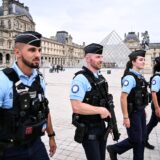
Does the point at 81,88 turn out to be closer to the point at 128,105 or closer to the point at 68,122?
the point at 128,105

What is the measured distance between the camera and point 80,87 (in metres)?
2.70

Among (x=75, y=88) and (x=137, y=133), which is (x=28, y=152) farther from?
(x=137, y=133)

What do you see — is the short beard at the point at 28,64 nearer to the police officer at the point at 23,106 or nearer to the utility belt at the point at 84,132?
the police officer at the point at 23,106

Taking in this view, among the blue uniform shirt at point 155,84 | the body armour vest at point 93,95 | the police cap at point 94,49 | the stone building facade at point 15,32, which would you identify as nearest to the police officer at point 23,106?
the body armour vest at point 93,95

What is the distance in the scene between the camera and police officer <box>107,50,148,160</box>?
349 centimetres

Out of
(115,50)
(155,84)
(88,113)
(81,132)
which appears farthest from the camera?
(115,50)

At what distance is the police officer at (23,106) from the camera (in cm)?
211

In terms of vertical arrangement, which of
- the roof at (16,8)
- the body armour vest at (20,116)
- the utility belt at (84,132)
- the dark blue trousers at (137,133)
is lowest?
the dark blue trousers at (137,133)

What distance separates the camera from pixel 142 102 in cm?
362

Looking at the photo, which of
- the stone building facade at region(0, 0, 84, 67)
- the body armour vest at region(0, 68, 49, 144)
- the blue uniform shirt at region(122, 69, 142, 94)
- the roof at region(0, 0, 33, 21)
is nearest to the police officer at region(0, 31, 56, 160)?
the body armour vest at region(0, 68, 49, 144)

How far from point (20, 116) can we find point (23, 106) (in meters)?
0.09

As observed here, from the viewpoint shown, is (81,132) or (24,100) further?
(81,132)

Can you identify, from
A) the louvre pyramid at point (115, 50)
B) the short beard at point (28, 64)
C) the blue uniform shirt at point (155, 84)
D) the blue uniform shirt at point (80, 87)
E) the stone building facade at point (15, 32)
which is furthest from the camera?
the stone building facade at point (15, 32)

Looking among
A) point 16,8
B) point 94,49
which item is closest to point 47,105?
point 94,49
